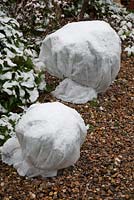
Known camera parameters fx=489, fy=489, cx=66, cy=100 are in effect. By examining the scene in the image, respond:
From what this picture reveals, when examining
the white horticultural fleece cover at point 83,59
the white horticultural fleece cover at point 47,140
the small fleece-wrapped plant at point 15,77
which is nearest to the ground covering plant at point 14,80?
the small fleece-wrapped plant at point 15,77

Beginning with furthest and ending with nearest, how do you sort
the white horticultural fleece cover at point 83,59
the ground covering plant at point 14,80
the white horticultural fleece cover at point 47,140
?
1. the white horticultural fleece cover at point 83,59
2. the ground covering plant at point 14,80
3. the white horticultural fleece cover at point 47,140

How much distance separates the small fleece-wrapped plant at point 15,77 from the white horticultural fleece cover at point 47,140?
0.73 metres

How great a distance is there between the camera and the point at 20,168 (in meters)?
3.58

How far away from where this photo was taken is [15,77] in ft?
14.7

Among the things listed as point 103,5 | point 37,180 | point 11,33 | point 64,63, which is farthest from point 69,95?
point 103,5

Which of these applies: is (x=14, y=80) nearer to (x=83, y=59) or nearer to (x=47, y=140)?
(x=83, y=59)

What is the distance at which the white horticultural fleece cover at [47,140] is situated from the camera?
340 cm

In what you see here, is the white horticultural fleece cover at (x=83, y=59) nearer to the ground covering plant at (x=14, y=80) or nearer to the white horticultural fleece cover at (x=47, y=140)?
the ground covering plant at (x=14, y=80)

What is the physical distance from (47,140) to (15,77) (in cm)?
125

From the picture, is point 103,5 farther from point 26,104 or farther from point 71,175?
point 71,175

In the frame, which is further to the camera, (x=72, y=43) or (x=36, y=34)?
(x=36, y=34)

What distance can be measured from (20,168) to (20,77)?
1145 mm

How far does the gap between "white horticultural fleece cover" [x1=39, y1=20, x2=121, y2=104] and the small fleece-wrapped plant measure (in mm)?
261

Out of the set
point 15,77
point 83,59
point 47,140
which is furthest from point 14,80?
point 47,140
